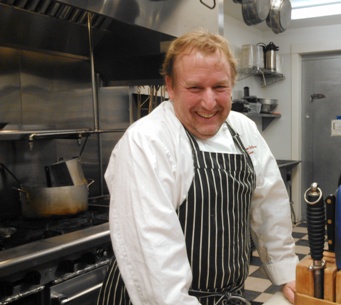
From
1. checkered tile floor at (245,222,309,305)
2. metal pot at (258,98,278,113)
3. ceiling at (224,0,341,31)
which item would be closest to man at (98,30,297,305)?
checkered tile floor at (245,222,309,305)

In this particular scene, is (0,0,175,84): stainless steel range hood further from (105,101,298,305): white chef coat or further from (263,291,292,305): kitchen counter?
(263,291,292,305): kitchen counter

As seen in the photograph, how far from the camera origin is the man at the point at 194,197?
1.17 metres

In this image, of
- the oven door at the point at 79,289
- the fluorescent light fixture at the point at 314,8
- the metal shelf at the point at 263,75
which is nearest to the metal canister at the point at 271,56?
the metal shelf at the point at 263,75

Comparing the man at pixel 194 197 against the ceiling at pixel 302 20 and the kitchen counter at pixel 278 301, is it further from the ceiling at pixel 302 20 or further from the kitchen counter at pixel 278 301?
the ceiling at pixel 302 20

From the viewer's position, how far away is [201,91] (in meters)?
1.33

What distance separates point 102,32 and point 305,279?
1.99 m

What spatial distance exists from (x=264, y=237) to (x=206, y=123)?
1.49 ft

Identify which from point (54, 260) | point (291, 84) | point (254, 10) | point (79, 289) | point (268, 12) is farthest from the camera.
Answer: point (291, 84)

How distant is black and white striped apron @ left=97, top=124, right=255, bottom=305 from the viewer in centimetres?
134

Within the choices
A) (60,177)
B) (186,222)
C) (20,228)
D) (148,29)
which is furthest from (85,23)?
(186,222)

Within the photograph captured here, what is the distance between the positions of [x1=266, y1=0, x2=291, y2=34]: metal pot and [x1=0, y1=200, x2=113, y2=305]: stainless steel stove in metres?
2.22

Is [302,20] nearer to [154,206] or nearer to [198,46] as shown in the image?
[198,46]

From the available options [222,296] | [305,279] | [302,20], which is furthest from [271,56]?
[305,279]

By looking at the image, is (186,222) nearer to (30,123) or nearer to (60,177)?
(60,177)
